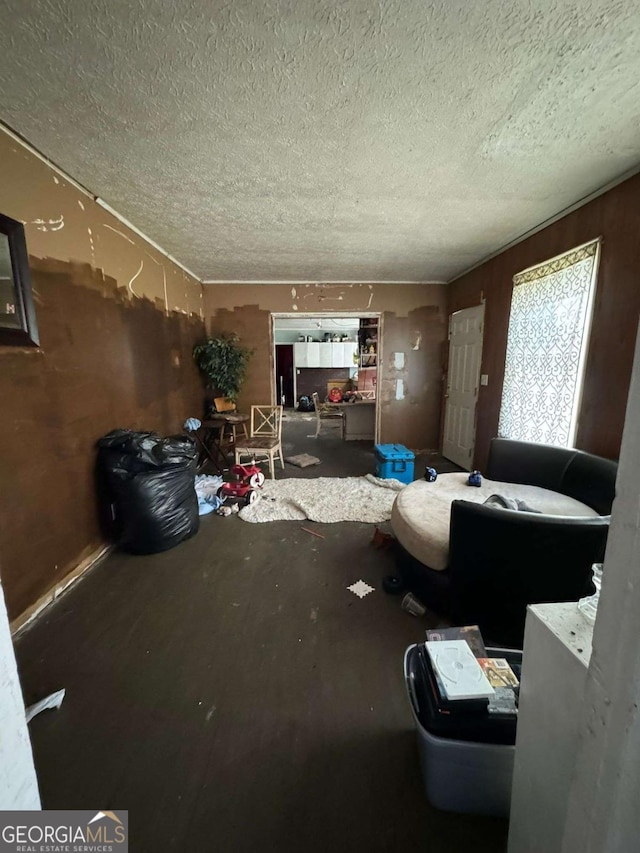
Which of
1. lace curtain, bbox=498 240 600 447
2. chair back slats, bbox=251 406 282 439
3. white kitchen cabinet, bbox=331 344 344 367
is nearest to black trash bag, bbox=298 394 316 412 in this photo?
white kitchen cabinet, bbox=331 344 344 367

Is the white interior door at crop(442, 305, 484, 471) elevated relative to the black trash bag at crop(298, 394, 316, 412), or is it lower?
elevated

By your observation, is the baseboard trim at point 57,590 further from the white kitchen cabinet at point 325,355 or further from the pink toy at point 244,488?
the white kitchen cabinet at point 325,355

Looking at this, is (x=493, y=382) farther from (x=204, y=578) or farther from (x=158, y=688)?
(x=158, y=688)

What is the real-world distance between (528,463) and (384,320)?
2.94 m

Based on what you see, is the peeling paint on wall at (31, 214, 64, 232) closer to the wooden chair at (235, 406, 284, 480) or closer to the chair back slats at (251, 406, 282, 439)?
the wooden chair at (235, 406, 284, 480)

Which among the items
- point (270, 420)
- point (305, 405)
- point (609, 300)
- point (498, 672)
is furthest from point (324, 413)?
point (498, 672)

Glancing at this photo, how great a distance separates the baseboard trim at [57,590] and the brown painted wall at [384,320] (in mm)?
3002

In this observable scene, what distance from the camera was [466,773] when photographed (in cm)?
96

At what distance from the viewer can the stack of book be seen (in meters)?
0.94

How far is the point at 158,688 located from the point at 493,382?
374cm

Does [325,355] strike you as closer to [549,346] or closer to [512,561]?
[549,346]

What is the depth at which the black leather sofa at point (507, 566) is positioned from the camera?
133 cm

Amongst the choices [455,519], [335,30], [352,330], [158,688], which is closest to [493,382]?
[455,519]

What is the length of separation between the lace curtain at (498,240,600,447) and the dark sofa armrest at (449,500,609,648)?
1450 mm
